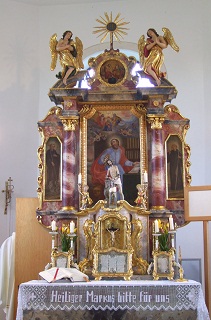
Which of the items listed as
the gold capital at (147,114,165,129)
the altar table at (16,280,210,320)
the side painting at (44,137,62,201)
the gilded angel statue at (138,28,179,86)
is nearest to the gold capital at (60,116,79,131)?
the side painting at (44,137,62,201)

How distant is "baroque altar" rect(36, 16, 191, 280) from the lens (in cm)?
985

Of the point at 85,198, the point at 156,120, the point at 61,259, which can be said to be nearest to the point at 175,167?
the point at 156,120

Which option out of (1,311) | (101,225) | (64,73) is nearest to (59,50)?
(64,73)

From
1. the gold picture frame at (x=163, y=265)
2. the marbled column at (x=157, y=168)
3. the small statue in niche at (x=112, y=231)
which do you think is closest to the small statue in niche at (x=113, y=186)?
the small statue in niche at (x=112, y=231)

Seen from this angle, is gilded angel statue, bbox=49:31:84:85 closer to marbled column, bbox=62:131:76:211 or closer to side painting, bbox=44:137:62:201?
marbled column, bbox=62:131:76:211

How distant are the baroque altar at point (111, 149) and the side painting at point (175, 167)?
2 centimetres

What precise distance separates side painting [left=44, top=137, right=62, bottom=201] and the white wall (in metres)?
2.23

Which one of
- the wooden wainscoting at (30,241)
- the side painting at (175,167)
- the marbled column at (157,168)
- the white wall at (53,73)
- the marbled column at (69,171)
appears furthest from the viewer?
the white wall at (53,73)

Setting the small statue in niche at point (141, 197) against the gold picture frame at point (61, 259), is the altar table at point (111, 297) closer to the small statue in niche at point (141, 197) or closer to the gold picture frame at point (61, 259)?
the gold picture frame at point (61, 259)

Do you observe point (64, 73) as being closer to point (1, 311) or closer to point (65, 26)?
point (65, 26)

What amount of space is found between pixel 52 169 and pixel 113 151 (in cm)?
120

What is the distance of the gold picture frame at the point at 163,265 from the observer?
9086 millimetres

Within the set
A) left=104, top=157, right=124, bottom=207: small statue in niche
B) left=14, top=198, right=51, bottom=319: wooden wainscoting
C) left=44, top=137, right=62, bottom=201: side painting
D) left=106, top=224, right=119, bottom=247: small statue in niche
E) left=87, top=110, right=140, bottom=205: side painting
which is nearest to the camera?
left=106, top=224, right=119, bottom=247: small statue in niche

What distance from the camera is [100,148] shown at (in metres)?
10.4
